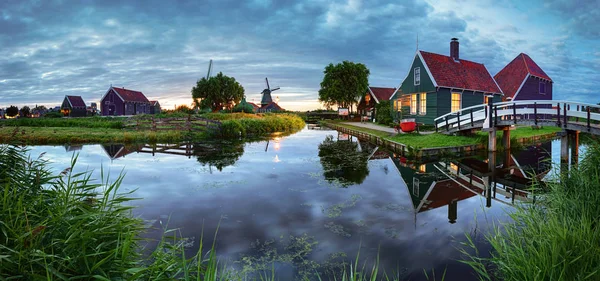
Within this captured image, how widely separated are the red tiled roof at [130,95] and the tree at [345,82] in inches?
1502

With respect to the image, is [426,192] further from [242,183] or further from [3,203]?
[3,203]

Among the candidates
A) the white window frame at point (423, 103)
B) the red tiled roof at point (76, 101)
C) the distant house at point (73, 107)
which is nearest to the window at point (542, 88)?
the white window frame at point (423, 103)

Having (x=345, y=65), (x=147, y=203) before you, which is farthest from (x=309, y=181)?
(x=345, y=65)

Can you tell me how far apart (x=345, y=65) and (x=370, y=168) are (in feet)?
142

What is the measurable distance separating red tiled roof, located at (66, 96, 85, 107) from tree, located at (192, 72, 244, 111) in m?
23.8

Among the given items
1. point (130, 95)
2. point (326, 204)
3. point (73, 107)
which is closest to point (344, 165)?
point (326, 204)

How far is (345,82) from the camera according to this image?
2153 inches

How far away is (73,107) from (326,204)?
72.3 meters

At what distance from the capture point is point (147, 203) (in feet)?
28.8

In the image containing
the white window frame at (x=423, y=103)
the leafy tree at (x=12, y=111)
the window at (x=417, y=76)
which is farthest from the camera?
the leafy tree at (x=12, y=111)

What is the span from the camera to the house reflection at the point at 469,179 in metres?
9.15

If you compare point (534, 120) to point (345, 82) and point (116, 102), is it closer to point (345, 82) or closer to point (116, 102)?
point (345, 82)

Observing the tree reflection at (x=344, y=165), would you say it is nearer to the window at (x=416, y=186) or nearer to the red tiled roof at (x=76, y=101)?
the window at (x=416, y=186)

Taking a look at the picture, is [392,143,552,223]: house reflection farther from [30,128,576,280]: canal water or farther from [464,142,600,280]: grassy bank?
[464,142,600,280]: grassy bank
